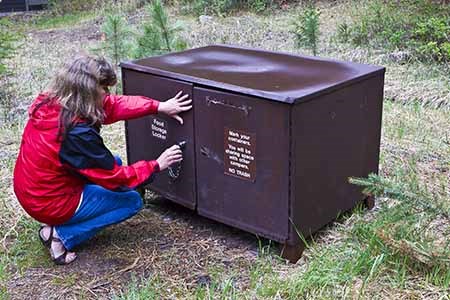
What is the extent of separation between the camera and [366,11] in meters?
10.3

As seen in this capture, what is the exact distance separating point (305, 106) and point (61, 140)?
1.16 metres

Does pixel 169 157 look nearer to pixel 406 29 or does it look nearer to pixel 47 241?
pixel 47 241

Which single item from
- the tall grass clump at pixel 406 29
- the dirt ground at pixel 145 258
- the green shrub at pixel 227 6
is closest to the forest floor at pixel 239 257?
the dirt ground at pixel 145 258

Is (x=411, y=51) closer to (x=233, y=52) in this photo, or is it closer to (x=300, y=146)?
(x=233, y=52)

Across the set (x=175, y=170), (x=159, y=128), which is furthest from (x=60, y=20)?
(x=175, y=170)

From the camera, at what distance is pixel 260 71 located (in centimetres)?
364

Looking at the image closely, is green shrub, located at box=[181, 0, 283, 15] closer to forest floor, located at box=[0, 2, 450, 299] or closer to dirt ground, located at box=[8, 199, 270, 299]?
forest floor, located at box=[0, 2, 450, 299]

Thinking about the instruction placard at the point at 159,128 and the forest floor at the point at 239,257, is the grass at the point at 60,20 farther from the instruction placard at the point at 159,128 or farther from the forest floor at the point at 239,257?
the instruction placard at the point at 159,128

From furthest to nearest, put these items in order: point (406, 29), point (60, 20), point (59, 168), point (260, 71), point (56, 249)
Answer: point (60, 20) < point (406, 29) < point (260, 71) < point (56, 249) < point (59, 168)

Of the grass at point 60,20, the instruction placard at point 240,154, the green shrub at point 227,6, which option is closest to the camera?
the instruction placard at point 240,154

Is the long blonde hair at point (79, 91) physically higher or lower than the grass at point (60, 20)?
higher

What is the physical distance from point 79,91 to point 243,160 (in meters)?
0.86

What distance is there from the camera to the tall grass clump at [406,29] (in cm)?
742

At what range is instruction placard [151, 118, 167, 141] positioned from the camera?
3.66 metres
